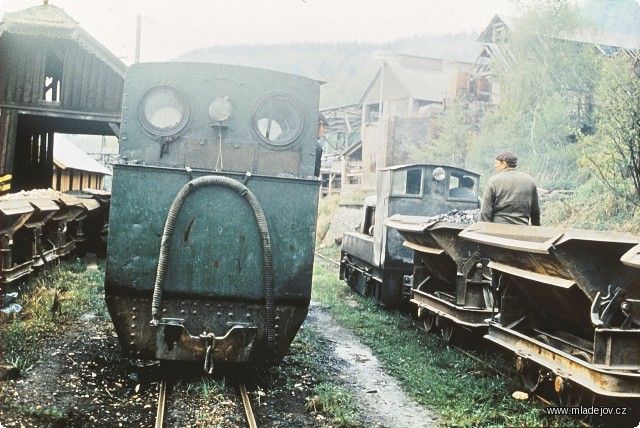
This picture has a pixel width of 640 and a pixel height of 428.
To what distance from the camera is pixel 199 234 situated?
18.9 feet

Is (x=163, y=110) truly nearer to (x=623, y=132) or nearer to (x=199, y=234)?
(x=199, y=234)

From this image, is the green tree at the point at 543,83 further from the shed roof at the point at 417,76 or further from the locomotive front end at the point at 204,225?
the locomotive front end at the point at 204,225

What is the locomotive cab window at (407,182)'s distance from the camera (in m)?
11.5

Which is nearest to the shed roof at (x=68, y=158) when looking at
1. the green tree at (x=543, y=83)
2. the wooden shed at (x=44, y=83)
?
the wooden shed at (x=44, y=83)

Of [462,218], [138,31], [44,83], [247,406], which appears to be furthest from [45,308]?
[138,31]

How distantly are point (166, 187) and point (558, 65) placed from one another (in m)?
25.3

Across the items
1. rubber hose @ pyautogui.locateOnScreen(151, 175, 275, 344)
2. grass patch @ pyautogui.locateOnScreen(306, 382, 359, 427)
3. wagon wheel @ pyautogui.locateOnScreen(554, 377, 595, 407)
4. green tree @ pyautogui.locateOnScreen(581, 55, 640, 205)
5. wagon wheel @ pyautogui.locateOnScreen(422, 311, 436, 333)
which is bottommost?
grass patch @ pyautogui.locateOnScreen(306, 382, 359, 427)

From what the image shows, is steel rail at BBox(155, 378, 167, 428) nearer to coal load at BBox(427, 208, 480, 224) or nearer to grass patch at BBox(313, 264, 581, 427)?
grass patch at BBox(313, 264, 581, 427)

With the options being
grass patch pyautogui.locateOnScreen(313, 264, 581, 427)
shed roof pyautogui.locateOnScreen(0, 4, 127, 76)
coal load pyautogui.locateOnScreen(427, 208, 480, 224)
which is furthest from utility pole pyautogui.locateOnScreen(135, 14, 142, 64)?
coal load pyautogui.locateOnScreen(427, 208, 480, 224)

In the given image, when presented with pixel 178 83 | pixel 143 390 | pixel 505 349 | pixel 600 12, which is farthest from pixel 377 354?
pixel 600 12

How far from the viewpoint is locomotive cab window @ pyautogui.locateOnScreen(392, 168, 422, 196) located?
452 inches

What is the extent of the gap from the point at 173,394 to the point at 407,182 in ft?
22.8

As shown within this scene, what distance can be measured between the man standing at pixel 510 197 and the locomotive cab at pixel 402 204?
12.3 ft

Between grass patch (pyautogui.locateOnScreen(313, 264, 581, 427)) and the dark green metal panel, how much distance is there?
2.10m
